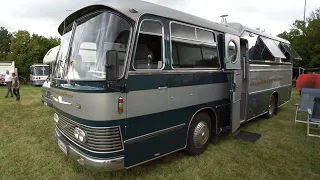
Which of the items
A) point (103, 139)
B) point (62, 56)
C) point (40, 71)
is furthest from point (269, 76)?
point (40, 71)

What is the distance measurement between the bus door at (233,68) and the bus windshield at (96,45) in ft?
8.84

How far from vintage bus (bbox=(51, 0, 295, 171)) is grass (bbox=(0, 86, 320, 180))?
39cm

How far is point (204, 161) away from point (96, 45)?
9.43 feet

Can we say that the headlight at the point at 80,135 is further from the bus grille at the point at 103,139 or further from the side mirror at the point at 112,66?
the side mirror at the point at 112,66

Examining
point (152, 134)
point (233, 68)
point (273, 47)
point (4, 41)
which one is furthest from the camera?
point (4, 41)

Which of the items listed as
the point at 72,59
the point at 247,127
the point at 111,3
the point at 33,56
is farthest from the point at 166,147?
the point at 33,56

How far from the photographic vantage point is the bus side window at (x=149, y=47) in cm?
328

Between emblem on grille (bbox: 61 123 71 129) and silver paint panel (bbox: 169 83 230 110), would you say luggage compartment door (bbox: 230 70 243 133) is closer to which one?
silver paint panel (bbox: 169 83 230 110)

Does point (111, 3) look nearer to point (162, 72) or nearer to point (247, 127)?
point (162, 72)

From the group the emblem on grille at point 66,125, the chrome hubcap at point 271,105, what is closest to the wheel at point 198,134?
the emblem on grille at point 66,125

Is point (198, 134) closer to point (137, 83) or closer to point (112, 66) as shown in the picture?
point (137, 83)

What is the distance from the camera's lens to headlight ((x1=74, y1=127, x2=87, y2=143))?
3.16 metres

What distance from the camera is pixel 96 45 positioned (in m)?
3.27

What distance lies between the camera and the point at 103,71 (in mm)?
3078
